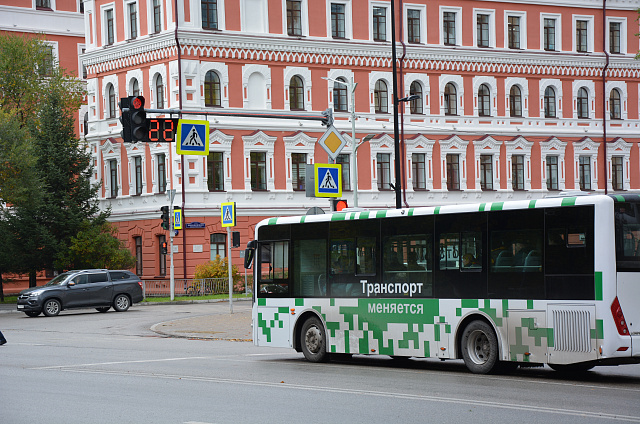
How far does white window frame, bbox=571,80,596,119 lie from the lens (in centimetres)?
6059

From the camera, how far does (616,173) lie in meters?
61.4

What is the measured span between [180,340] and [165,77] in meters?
27.9

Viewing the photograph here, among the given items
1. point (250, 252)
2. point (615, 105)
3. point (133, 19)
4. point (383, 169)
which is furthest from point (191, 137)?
point (615, 105)

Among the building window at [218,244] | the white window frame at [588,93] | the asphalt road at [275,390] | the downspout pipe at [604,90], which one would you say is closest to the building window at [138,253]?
the building window at [218,244]

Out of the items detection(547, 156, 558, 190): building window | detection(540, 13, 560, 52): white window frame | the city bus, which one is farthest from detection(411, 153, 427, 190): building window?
the city bus

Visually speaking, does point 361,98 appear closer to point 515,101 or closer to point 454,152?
point 454,152

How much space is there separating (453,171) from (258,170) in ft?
38.7

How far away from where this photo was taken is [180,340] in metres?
25.8

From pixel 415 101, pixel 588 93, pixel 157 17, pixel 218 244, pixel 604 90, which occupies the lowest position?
pixel 218 244

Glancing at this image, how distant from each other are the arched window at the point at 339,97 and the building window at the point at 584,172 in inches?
599

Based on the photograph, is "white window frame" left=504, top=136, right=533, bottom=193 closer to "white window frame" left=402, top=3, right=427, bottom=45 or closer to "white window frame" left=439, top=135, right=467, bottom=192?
"white window frame" left=439, top=135, right=467, bottom=192

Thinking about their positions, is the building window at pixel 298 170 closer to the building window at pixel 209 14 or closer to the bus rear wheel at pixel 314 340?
the building window at pixel 209 14

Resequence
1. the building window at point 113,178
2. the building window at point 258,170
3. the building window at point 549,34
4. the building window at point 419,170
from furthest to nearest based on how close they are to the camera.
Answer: the building window at point 549,34 → the building window at point 419,170 → the building window at point 113,178 → the building window at point 258,170

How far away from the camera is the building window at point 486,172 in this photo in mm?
58562
